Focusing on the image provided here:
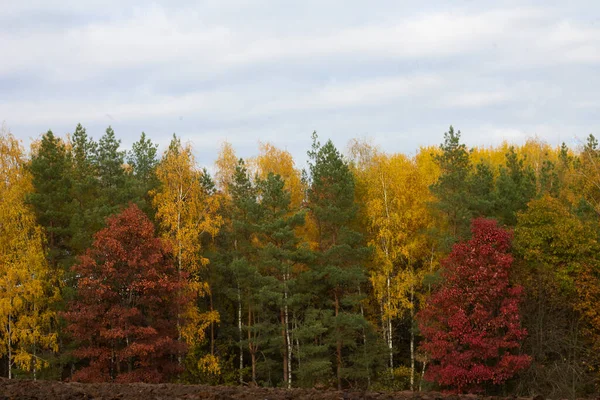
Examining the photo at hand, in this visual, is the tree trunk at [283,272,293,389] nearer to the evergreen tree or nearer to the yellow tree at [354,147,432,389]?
the yellow tree at [354,147,432,389]

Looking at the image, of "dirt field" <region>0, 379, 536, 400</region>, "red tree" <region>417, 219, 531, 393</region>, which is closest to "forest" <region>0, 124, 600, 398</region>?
"red tree" <region>417, 219, 531, 393</region>

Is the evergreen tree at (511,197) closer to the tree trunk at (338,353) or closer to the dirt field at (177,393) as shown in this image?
the tree trunk at (338,353)

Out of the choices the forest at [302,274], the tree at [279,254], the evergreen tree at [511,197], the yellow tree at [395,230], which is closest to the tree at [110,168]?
the forest at [302,274]

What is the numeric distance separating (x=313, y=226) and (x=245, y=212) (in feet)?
14.4

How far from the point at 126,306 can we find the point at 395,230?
54.5ft

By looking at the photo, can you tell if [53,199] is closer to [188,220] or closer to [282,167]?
[188,220]

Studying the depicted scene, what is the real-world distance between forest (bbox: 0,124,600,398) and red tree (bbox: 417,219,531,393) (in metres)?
0.09

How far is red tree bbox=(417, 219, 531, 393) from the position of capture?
28.8m

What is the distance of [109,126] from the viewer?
133 feet

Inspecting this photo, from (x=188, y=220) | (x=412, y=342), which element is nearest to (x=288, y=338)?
(x=412, y=342)

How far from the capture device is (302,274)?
35.8 m

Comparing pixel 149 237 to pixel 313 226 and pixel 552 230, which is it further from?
pixel 552 230

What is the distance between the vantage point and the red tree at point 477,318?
28766 millimetres

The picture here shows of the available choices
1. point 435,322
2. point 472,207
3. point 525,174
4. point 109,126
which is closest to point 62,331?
point 109,126
